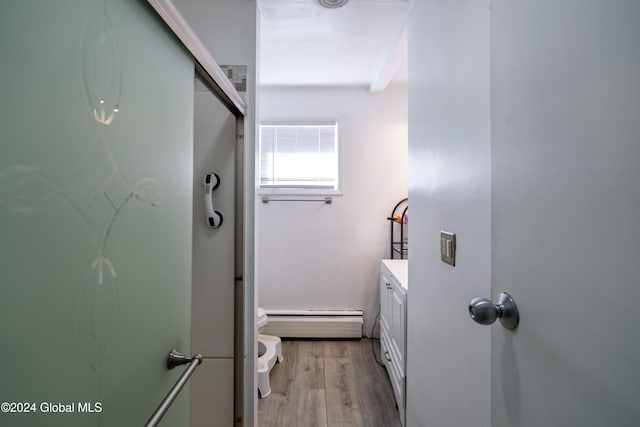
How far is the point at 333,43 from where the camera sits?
1939 mm

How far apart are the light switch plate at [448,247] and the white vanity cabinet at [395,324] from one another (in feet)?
1.98

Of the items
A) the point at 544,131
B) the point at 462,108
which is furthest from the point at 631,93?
the point at 462,108

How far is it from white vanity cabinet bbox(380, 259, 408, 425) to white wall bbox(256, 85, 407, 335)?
0.48 meters

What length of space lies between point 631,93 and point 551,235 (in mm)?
217

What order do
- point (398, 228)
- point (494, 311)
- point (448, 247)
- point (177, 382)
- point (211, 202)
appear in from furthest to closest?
1. point (398, 228)
2. point (211, 202)
3. point (448, 247)
4. point (177, 382)
5. point (494, 311)

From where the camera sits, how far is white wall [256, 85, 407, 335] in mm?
2697

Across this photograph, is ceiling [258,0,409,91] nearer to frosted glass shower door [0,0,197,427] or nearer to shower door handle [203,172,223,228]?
shower door handle [203,172,223,228]

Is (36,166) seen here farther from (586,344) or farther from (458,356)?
(458,356)

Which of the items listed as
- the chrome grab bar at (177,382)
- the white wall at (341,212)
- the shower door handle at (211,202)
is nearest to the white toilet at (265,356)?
the white wall at (341,212)

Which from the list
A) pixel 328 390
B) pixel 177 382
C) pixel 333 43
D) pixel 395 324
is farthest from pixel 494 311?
pixel 333 43

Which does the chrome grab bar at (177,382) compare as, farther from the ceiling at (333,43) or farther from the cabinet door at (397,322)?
the ceiling at (333,43)

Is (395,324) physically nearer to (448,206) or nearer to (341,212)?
(448,206)

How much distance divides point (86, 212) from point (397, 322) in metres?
1.70

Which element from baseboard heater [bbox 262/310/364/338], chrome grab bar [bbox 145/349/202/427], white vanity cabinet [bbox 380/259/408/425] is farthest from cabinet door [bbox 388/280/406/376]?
chrome grab bar [bbox 145/349/202/427]
